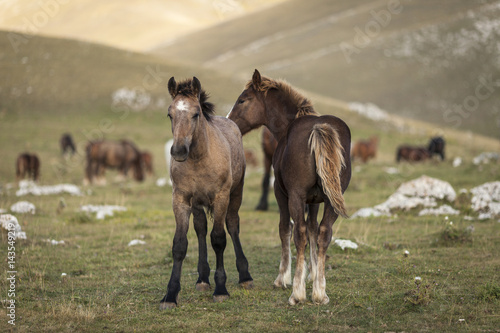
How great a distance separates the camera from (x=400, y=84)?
78.9 meters

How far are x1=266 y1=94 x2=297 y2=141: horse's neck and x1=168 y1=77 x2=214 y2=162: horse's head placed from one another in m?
1.70

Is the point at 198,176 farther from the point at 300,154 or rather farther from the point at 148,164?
the point at 148,164

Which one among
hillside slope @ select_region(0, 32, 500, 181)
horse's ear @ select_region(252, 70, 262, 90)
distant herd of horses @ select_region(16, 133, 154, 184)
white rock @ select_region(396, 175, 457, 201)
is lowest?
white rock @ select_region(396, 175, 457, 201)

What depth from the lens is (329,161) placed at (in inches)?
234

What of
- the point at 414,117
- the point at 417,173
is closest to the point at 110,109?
the point at 417,173

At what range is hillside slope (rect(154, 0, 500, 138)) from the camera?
233 ft

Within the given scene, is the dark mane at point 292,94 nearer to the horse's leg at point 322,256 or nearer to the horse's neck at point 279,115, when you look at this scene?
the horse's neck at point 279,115

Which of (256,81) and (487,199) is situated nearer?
(256,81)

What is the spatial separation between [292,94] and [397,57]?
283 feet

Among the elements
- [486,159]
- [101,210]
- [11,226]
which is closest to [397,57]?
[486,159]

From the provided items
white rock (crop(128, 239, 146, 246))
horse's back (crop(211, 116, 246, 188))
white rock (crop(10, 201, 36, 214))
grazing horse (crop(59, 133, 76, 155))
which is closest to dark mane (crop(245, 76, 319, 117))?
horse's back (crop(211, 116, 246, 188))

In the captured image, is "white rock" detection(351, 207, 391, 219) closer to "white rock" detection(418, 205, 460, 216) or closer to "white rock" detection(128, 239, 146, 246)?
"white rock" detection(418, 205, 460, 216)

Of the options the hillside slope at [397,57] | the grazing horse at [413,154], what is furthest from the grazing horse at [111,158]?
the hillside slope at [397,57]

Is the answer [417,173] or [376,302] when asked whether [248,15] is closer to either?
[417,173]
